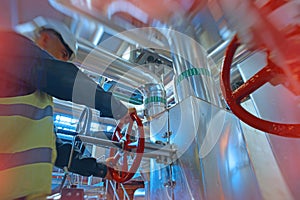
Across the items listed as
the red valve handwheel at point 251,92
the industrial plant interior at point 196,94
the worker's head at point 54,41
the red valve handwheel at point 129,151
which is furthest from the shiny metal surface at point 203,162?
the worker's head at point 54,41

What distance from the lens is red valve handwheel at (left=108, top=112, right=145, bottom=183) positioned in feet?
2.25

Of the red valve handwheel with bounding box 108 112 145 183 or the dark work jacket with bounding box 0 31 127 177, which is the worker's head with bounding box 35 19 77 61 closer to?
the dark work jacket with bounding box 0 31 127 177

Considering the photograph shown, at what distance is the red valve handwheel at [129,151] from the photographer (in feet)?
2.25

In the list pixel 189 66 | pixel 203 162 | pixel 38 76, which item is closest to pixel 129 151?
pixel 203 162

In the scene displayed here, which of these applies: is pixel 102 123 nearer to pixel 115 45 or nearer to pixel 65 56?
pixel 115 45

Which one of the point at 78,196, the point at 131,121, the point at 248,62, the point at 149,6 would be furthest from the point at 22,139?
the point at 248,62

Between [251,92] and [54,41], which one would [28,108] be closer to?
[54,41]

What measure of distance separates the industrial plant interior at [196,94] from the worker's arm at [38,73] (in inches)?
7.0

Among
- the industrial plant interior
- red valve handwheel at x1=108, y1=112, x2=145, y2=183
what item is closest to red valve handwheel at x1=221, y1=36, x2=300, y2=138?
the industrial plant interior

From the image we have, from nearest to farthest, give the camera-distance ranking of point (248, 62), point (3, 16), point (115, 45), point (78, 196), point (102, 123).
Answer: point (78, 196) < point (3, 16) < point (248, 62) < point (115, 45) < point (102, 123)

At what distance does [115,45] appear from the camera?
1.34 meters

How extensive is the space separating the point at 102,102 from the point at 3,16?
633 millimetres

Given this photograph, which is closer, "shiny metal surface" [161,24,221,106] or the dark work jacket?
the dark work jacket

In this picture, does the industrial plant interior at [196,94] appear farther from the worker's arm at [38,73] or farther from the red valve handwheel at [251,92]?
the worker's arm at [38,73]
